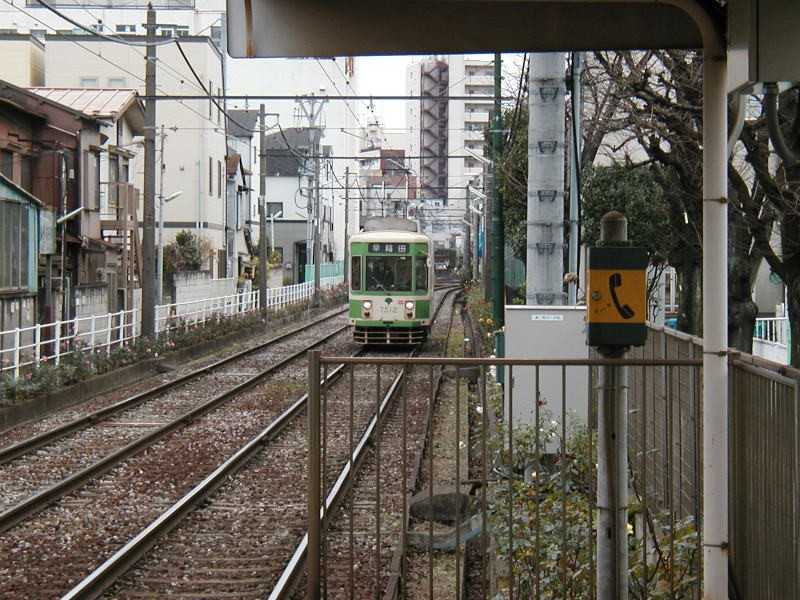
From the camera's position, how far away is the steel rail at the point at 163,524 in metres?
6.52

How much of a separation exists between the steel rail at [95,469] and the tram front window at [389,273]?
23.2 ft

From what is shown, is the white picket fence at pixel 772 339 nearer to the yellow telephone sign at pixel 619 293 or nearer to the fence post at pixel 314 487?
the yellow telephone sign at pixel 619 293

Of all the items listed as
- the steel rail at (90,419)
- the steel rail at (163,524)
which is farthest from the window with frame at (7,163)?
the steel rail at (163,524)

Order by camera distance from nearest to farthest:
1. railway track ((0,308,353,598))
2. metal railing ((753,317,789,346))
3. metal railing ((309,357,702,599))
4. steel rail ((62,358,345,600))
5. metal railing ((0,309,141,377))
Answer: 1. metal railing ((309,357,702,599))
2. steel rail ((62,358,345,600))
3. railway track ((0,308,353,598))
4. metal railing ((0,309,141,377))
5. metal railing ((753,317,789,346))

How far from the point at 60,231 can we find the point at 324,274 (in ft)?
117

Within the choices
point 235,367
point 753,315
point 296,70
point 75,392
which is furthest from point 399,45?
point 296,70

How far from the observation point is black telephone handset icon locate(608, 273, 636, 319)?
410cm

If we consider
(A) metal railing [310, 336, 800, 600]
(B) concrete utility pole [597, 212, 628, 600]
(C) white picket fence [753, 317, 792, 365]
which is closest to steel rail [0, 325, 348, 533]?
(A) metal railing [310, 336, 800, 600]

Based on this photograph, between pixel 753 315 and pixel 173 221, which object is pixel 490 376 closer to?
pixel 753 315

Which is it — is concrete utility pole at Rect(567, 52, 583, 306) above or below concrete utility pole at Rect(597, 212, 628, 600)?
above

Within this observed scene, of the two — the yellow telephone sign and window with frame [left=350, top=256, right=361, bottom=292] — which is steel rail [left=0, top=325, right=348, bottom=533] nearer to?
the yellow telephone sign

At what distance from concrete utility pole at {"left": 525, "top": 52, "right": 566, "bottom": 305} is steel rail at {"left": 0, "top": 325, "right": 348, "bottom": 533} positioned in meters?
4.62

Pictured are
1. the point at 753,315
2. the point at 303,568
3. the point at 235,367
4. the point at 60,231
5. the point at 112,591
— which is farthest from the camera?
the point at 60,231

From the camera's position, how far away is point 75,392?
51.4 feet
